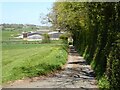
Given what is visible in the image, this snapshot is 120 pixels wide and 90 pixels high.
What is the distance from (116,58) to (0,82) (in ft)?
25.6

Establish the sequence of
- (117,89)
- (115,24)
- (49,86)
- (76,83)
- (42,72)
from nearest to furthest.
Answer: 1. (117,89)
2. (115,24)
3. (49,86)
4. (76,83)
5. (42,72)

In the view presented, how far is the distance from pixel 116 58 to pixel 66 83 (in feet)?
19.9

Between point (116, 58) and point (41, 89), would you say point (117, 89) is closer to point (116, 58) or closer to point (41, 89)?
point (116, 58)

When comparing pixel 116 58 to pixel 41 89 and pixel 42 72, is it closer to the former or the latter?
pixel 41 89

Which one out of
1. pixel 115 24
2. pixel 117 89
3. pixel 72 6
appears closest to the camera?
pixel 117 89

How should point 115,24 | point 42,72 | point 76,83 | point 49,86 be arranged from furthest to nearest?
1. point 42,72
2. point 76,83
3. point 49,86
4. point 115,24

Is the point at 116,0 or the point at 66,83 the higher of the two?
the point at 116,0

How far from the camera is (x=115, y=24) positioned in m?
14.7

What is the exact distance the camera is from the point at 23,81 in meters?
17.7

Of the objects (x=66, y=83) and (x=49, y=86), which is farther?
(x=66, y=83)

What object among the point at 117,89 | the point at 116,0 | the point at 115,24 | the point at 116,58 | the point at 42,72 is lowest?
the point at 42,72

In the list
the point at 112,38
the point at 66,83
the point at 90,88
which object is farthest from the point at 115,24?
the point at 66,83

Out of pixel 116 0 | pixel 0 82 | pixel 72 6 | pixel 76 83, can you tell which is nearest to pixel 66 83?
pixel 76 83

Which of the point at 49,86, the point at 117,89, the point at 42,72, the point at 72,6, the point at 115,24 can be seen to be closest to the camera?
the point at 117,89
